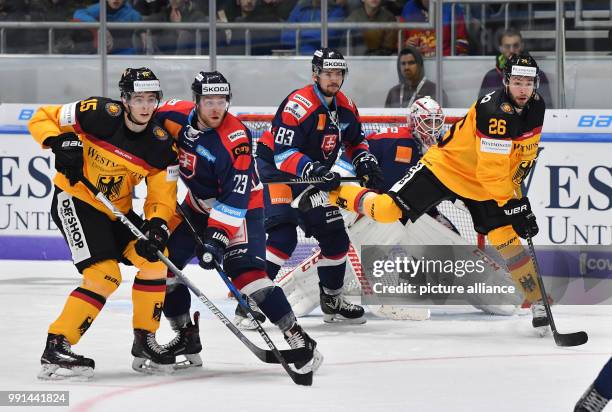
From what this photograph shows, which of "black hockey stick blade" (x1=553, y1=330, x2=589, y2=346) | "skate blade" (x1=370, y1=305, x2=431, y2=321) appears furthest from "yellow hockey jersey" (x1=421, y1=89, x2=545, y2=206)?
"skate blade" (x1=370, y1=305, x2=431, y2=321)

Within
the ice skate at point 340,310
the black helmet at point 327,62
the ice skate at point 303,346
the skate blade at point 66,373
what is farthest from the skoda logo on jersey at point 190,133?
the ice skate at point 340,310

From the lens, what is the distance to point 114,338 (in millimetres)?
5770

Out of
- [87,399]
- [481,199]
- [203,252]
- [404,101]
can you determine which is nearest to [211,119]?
[203,252]

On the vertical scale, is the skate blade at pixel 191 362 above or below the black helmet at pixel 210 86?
below

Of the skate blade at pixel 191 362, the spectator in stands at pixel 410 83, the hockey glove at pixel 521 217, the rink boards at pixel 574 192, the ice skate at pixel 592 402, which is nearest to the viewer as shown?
the ice skate at pixel 592 402

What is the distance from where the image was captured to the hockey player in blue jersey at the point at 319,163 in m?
6.10

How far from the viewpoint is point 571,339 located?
5617 millimetres

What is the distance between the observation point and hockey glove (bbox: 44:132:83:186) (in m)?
4.78

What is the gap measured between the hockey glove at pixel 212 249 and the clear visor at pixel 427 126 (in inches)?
75.0

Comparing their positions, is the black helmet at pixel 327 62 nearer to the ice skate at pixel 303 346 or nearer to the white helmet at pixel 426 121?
the white helmet at pixel 426 121

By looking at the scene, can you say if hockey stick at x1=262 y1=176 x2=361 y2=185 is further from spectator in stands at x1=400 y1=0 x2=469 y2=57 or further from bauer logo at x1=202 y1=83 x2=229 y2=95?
spectator in stands at x1=400 y1=0 x2=469 y2=57

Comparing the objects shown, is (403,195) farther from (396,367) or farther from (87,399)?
(87,399)

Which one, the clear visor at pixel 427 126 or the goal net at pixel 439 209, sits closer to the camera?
the clear visor at pixel 427 126

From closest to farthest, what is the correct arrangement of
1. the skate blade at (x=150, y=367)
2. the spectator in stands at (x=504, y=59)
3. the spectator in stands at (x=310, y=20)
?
the skate blade at (x=150, y=367) → the spectator in stands at (x=504, y=59) → the spectator in stands at (x=310, y=20)
